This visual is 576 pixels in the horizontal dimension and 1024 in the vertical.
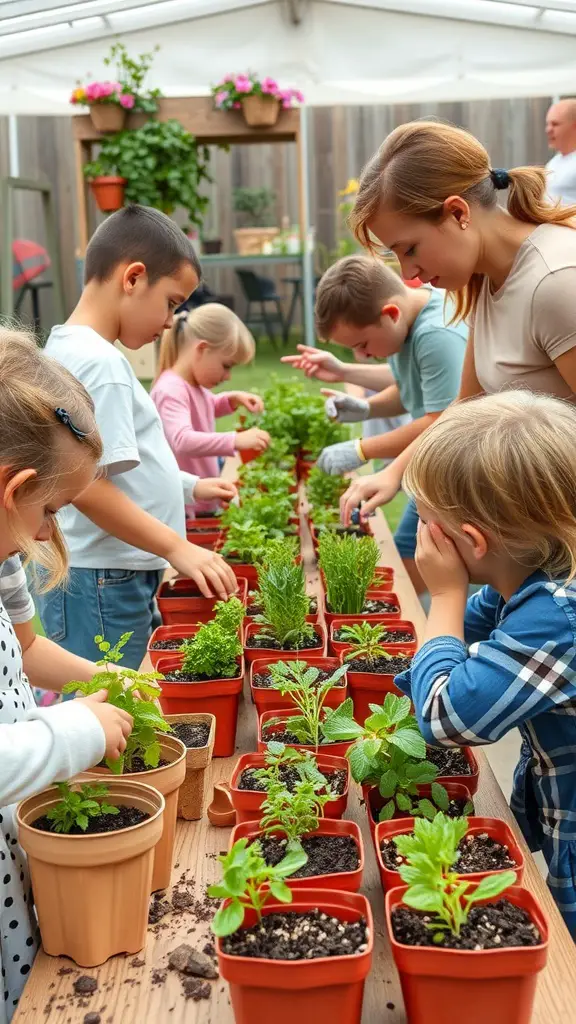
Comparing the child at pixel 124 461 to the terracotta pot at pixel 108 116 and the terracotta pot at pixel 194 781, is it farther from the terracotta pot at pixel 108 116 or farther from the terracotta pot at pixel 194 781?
the terracotta pot at pixel 108 116

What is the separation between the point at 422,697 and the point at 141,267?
127 centimetres

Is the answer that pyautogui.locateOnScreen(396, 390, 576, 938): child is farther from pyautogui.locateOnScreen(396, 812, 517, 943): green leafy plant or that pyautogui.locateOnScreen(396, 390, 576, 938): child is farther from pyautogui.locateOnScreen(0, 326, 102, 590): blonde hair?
pyautogui.locateOnScreen(0, 326, 102, 590): blonde hair

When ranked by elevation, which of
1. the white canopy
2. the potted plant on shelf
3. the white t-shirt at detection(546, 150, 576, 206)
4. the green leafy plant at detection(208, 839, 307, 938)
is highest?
the white canopy

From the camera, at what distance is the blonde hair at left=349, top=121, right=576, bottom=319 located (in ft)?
6.23

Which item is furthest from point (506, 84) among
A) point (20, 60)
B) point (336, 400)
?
point (336, 400)

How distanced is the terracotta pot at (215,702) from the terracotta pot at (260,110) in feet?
24.7

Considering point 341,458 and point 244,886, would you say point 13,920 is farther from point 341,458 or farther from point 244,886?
point 341,458

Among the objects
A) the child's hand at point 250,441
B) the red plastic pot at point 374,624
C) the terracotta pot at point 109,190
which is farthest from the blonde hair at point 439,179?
the terracotta pot at point 109,190

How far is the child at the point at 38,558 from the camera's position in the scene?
1.11 metres

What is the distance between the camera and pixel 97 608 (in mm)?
2338

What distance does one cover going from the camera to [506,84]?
25.4 feet

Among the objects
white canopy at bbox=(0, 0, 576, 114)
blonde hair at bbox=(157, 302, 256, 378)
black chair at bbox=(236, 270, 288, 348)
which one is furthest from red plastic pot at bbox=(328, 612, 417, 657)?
black chair at bbox=(236, 270, 288, 348)

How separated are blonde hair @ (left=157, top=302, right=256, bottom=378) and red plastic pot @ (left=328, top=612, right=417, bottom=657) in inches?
67.2

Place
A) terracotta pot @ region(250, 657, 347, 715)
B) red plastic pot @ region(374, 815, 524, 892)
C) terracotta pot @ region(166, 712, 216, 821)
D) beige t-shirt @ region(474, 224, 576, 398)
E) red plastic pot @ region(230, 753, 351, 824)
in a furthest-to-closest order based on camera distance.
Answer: beige t-shirt @ region(474, 224, 576, 398)
terracotta pot @ region(250, 657, 347, 715)
terracotta pot @ region(166, 712, 216, 821)
red plastic pot @ region(230, 753, 351, 824)
red plastic pot @ region(374, 815, 524, 892)
